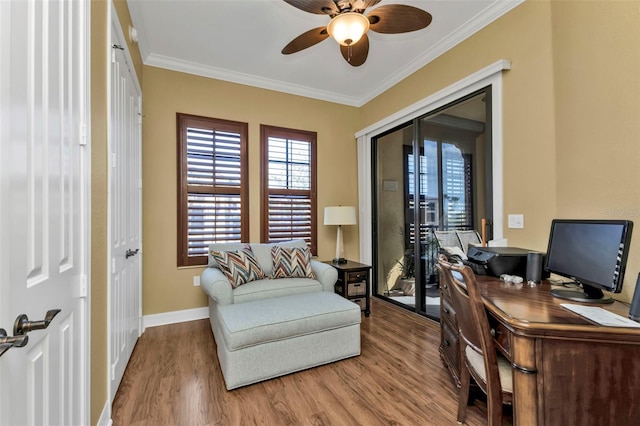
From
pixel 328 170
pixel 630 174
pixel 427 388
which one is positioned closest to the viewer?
pixel 630 174

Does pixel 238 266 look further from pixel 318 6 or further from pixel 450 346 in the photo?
pixel 318 6

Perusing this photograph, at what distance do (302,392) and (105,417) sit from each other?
1.15m

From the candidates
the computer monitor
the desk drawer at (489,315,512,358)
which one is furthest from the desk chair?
the computer monitor

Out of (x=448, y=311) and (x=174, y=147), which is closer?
→ (x=448, y=311)

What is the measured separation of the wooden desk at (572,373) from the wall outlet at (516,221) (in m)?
1.30

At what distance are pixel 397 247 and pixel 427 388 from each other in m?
2.05

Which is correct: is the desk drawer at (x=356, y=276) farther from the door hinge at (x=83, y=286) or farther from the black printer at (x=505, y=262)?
the door hinge at (x=83, y=286)

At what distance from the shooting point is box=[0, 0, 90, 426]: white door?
0.78 metres

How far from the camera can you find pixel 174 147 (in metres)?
3.30

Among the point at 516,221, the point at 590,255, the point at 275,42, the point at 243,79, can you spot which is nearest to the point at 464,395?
the point at 590,255

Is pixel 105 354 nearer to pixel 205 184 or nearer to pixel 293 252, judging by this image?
pixel 293 252

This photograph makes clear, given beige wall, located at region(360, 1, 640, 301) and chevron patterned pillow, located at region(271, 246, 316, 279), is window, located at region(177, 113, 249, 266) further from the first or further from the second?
beige wall, located at region(360, 1, 640, 301)

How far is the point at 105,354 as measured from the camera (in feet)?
5.39

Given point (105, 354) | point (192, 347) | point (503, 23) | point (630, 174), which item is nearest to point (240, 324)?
point (105, 354)
